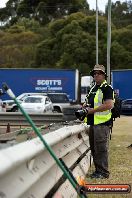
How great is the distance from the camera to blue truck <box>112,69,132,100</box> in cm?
4872

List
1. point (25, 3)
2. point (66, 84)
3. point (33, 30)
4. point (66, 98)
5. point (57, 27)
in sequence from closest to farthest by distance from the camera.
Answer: point (66, 98), point (66, 84), point (57, 27), point (33, 30), point (25, 3)

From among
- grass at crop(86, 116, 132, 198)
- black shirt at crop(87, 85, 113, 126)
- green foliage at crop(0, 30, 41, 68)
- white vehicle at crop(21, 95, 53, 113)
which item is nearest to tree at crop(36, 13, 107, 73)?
green foliage at crop(0, 30, 41, 68)

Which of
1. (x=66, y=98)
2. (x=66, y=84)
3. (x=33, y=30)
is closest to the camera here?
(x=66, y=98)

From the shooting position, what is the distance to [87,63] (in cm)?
6856

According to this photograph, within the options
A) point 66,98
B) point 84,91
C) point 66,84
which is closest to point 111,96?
point 66,98

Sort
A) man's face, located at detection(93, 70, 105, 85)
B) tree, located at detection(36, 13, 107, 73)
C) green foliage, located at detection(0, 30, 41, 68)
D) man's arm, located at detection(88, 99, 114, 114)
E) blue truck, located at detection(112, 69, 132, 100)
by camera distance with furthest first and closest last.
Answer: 1. green foliage, located at detection(0, 30, 41, 68)
2. tree, located at detection(36, 13, 107, 73)
3. blue truck, located at detection(112, 69, 132, 100)
4. man's face, located at detection(93, 70, 105, 85)
5. man's arm, located at detection(88, 99, 114, 114)

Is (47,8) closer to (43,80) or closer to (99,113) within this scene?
(43,80)

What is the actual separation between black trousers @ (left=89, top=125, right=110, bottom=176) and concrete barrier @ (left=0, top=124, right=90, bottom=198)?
1589mm

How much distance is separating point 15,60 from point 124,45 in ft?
51.2

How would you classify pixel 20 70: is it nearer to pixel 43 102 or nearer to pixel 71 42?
pixel 43 102

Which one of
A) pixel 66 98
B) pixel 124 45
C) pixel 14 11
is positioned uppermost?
pixel 14 11

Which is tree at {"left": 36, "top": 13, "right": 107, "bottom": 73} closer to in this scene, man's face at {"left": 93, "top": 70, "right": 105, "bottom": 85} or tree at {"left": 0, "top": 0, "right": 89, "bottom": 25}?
tree at {"left": 0, "top": 0, "right": 89, "bottom": 25}

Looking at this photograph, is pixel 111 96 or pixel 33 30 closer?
pixel 111 96

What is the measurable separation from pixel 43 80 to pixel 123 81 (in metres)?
8.65
